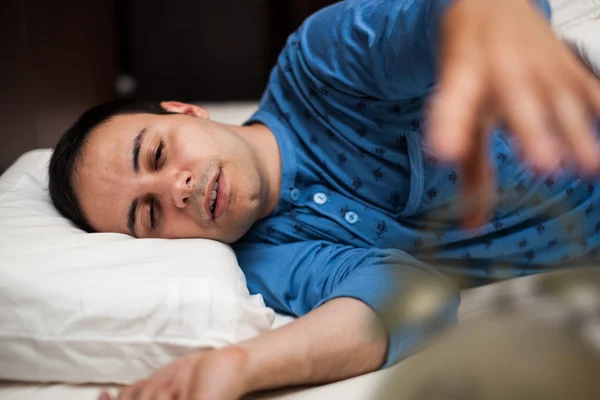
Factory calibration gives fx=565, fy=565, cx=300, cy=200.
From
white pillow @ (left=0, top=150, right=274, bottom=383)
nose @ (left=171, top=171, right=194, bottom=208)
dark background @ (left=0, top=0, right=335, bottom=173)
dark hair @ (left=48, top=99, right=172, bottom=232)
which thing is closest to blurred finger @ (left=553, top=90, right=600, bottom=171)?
white pillow @ (left=0, top=150, right=274, bottom=383)

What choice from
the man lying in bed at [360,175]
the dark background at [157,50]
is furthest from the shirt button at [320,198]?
the dark background at [157,50]

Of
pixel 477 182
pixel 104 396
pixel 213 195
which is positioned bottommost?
pixel 104 396

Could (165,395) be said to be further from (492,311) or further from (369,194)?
(369,194)

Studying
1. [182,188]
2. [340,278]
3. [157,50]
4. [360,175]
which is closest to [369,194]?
[360,175]

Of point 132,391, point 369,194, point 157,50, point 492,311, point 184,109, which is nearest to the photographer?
point 492,311

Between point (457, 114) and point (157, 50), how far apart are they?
1.41 meters

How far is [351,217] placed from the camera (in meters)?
0.79

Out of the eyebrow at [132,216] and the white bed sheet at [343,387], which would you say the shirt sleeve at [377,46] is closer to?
the white bed sheet at [343,387]

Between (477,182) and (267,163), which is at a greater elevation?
(477,182)

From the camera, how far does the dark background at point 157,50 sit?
4.00 feet

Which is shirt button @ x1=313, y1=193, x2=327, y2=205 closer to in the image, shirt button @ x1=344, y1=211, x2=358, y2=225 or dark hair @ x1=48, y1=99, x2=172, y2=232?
shirt button @ x1=344, y1=211, x2=358, y2=225

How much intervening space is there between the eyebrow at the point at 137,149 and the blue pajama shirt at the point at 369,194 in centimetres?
21

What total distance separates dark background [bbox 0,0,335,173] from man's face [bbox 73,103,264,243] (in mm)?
516

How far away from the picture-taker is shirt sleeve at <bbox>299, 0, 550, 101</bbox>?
553mm
